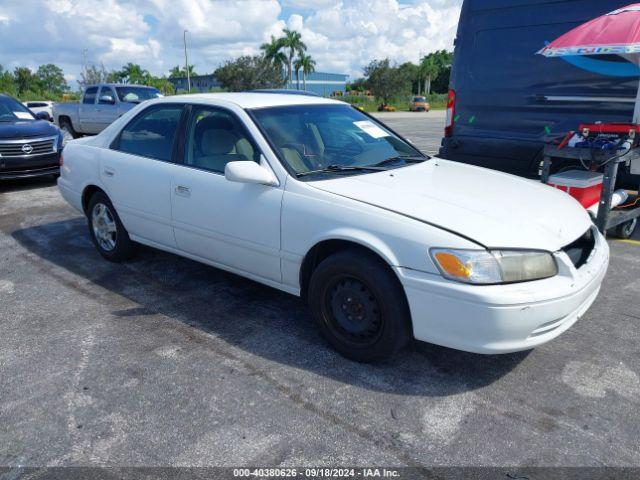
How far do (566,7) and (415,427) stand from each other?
4.85m

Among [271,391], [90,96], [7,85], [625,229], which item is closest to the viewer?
[271,391]

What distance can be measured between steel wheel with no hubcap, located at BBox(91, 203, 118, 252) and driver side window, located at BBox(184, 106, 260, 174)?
1314 millimetres

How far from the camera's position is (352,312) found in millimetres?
3113

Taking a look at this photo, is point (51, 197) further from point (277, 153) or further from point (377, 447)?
point (377, 447)

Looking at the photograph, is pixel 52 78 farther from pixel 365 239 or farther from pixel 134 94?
pixel 365 239

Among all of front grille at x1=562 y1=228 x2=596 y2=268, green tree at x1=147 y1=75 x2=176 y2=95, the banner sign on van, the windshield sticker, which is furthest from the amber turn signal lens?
green tree at x1=147 y1=75 x2=176 y2=95

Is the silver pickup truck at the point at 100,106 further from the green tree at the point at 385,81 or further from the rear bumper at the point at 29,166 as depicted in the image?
the green tree at the point at 385,81

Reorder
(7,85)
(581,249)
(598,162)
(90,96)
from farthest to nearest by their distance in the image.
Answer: (7,85) < (90,96) < (598,162) < (581,249)

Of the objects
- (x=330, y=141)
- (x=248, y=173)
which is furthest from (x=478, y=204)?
(x=248, y=173)

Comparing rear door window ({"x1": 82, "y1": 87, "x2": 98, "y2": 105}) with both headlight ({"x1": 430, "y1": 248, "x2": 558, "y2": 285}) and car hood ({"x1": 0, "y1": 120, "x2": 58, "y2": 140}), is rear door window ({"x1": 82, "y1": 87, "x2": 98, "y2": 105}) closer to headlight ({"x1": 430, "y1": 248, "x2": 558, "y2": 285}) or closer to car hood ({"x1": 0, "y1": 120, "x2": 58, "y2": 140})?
car hood ({"x1": 0, "y1": 120, "x2": 58, "y2": 140})

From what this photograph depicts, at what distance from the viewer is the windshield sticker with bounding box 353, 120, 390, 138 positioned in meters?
4.13

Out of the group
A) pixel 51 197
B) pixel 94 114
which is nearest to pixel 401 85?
pixel 94 114

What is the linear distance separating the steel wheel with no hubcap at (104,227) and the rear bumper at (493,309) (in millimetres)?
3135

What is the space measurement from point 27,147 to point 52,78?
258ft
